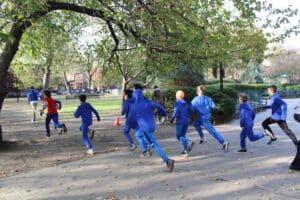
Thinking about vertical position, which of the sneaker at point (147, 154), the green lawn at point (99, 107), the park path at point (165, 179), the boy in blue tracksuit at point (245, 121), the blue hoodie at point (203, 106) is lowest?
the park path at point (165, 179)

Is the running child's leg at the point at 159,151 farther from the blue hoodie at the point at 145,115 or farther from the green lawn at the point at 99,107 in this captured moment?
the green lawn at the point at 99,107

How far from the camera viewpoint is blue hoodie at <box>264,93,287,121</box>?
36.6 feet

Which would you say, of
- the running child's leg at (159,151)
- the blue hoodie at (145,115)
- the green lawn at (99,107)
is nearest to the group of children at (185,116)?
the blue hoodie at (145,115)

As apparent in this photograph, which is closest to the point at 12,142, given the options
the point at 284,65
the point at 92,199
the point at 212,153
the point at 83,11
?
the point at 83,11

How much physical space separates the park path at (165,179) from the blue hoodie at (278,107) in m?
0.87

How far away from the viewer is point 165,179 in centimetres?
794

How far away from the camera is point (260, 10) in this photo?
11406 mm

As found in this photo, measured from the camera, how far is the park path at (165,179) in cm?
698

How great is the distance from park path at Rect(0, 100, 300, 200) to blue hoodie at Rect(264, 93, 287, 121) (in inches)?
34.1

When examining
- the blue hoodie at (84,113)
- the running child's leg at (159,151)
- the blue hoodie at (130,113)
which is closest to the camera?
the running child's leg at (159,151)

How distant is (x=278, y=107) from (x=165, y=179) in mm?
4582

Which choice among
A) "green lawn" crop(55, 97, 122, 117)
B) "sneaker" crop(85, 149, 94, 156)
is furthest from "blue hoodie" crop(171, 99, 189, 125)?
"green lawn" crop(55, 97, 122, 117)

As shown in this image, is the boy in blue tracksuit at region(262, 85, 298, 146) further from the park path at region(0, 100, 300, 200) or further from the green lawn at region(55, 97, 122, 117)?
the green lawn at region(55, 97, 122, 117)

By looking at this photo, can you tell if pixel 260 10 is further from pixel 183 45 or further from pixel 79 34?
pixel 79 34
